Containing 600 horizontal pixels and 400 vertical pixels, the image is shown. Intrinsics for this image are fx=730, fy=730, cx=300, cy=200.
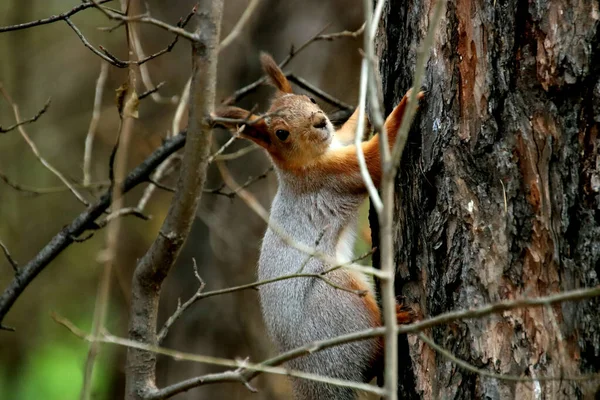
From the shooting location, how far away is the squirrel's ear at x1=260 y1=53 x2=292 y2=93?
10.7 ft

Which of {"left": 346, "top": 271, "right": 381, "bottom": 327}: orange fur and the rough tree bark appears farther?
{"left": 346, "top": 271, "right": 381, "bottom": 327}: orange fur

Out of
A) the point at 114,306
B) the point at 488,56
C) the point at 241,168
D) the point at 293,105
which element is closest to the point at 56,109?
the point at 114,306

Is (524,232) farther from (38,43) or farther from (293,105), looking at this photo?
(38,43)

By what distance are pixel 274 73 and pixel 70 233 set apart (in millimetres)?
1134

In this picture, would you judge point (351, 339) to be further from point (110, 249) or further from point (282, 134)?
point (282, 134)

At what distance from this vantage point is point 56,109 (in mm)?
7090

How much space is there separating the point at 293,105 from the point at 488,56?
135cm

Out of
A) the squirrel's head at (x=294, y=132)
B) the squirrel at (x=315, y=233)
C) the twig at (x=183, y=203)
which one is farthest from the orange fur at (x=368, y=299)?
the twig at (x=183, y=203)

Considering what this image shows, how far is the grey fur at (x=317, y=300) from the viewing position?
2.79 metres

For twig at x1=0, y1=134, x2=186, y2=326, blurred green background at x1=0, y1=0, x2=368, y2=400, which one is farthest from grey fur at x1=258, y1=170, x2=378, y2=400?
blurred green background at x1=0, y1=0, x2=368, y2=400

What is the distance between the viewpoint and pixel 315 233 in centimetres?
321

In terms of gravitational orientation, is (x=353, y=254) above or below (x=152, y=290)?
above

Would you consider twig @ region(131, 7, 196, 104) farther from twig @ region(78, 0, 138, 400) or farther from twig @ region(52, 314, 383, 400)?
twig @ region(52, 314, 383, 400)

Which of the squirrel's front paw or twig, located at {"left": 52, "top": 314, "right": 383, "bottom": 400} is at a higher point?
the squirrel's front paw
